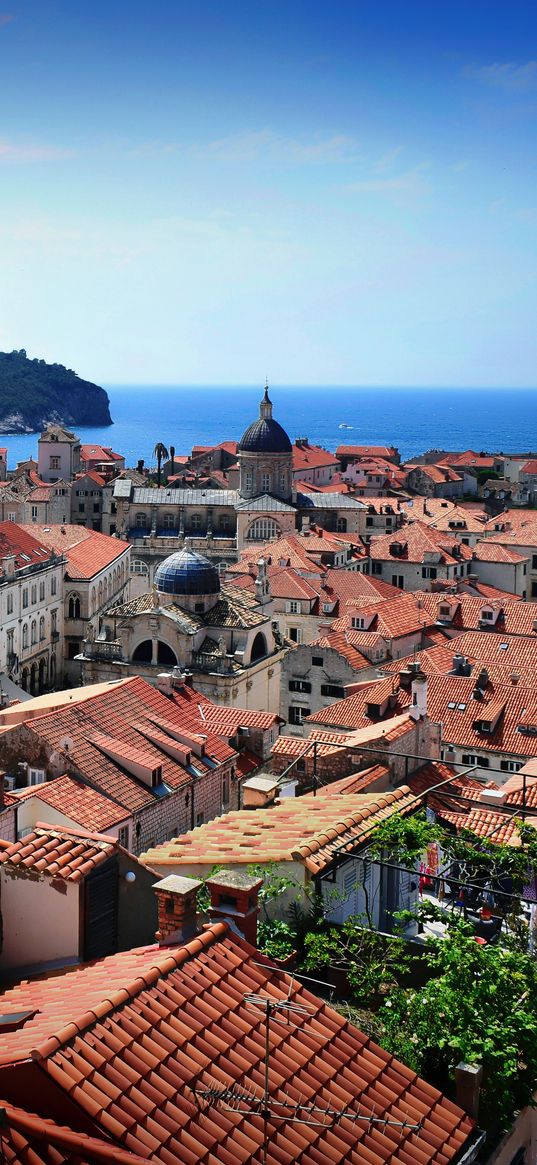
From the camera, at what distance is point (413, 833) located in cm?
1446

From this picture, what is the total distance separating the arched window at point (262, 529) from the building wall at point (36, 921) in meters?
74.3

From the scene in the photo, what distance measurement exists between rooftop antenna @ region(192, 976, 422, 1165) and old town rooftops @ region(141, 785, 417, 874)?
4288 mm

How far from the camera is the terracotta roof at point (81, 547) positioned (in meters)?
65.1

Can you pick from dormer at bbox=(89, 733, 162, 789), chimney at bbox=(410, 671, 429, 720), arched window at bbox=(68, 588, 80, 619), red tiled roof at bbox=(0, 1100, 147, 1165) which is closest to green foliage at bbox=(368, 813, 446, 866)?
red tiled roof at bbox=(0, 1100, 147, 1165)

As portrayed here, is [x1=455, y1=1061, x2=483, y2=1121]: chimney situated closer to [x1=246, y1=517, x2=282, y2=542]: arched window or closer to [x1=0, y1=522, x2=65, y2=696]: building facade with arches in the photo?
[x1=0, y1=522, x2=65, y2=696]: building facade with arches

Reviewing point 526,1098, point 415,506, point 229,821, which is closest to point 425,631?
point 229,821

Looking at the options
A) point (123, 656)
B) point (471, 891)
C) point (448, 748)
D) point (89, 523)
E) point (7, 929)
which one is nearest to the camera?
point (7, 929)

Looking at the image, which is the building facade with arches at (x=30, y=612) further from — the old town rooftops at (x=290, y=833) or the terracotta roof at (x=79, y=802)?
the old town rooftops at (x=290, y=833)

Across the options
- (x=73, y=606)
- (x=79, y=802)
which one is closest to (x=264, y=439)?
(x=73, y=606)

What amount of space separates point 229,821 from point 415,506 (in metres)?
79.8

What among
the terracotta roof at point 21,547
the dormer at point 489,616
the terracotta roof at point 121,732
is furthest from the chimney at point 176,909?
the terracotta roof at point 21,547

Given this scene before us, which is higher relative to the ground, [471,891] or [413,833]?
[413,833]

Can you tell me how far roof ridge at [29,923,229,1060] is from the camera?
855cm

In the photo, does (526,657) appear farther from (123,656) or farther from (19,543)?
(19,543)
